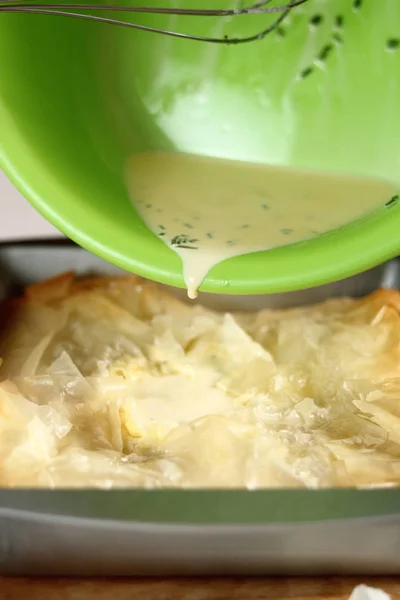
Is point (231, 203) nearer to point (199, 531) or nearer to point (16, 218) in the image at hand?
point (199, 531)

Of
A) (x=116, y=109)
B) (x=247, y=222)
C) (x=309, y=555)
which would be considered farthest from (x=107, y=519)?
(x=116, y=109)

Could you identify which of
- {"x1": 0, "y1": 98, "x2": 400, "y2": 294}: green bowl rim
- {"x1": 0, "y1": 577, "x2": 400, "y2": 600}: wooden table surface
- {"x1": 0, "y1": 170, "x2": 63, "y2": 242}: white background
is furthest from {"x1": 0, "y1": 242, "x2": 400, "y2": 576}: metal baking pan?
{"x1": 0, "y1": 170, "x2": 63, "y2": 242}: white background

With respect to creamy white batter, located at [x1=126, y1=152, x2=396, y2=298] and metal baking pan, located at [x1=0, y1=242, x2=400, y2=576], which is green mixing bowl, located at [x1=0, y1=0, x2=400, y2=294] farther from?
metal baking pan, located at [x1=0, y1=242, x2=400, y2=576]

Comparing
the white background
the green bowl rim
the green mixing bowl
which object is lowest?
the white background

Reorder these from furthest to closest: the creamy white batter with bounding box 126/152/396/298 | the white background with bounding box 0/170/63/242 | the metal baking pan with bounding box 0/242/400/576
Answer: the white background with bounding box 0/170/63/242 < the creamy white batter with bounding box 126/152/396/298 < the metal baking pan with bounding box 0/242/400/576

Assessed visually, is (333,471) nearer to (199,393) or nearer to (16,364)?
(199,393)

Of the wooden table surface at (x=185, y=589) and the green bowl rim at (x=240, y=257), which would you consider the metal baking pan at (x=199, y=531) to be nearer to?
the wooden table surface at (x=185, y=589)
